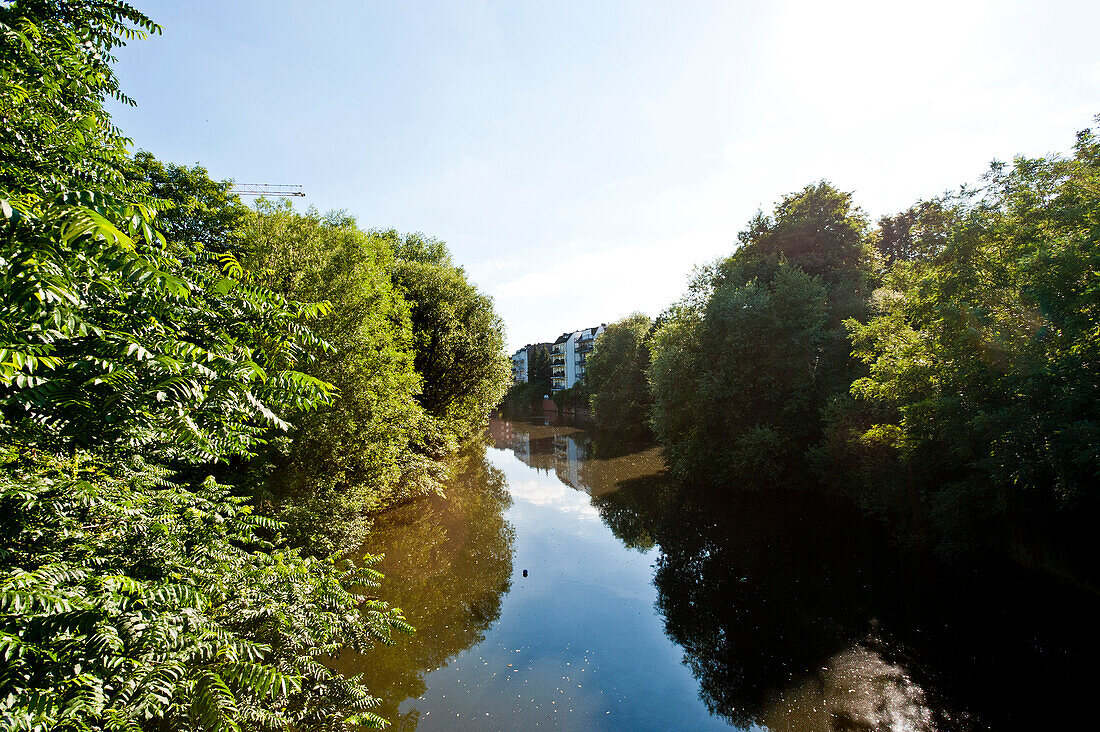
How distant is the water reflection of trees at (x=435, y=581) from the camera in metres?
9.85

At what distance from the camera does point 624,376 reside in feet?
161

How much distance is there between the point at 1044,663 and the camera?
9.84 m

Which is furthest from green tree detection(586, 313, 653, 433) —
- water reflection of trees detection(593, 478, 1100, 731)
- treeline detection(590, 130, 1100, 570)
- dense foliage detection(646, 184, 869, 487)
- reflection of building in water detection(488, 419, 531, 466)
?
water reflection of trees detection(593, 478, 1100, 731)

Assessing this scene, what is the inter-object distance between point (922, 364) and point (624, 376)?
115 feet

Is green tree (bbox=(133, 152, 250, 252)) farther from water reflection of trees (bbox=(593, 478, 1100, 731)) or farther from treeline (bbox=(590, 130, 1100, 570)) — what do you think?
treeline (bbox=(590, 130, 1100, 570))

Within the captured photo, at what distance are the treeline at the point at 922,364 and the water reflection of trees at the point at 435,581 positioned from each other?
12436 mm

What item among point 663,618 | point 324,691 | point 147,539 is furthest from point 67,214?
point 663,618

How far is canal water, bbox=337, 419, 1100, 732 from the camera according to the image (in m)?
8.71

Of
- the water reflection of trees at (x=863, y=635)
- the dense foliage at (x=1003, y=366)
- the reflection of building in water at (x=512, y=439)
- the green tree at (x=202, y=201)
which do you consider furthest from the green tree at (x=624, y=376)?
the green tree at (x=202, y=201)

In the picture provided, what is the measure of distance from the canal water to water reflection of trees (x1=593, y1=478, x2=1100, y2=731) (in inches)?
1.8

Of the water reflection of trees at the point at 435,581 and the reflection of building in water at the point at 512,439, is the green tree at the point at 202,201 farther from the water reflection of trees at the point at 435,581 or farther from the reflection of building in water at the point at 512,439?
the reflection of building in water at the point at 512,439

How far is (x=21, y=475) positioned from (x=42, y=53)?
14.2ft

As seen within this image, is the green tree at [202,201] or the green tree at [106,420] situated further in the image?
the green tree at [202,201]

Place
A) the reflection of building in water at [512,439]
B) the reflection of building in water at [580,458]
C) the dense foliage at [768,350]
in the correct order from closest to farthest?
the dense foliage at [768,350] < the reflection of building in water at [580,458] < the reflection of building in water at [512,439]
